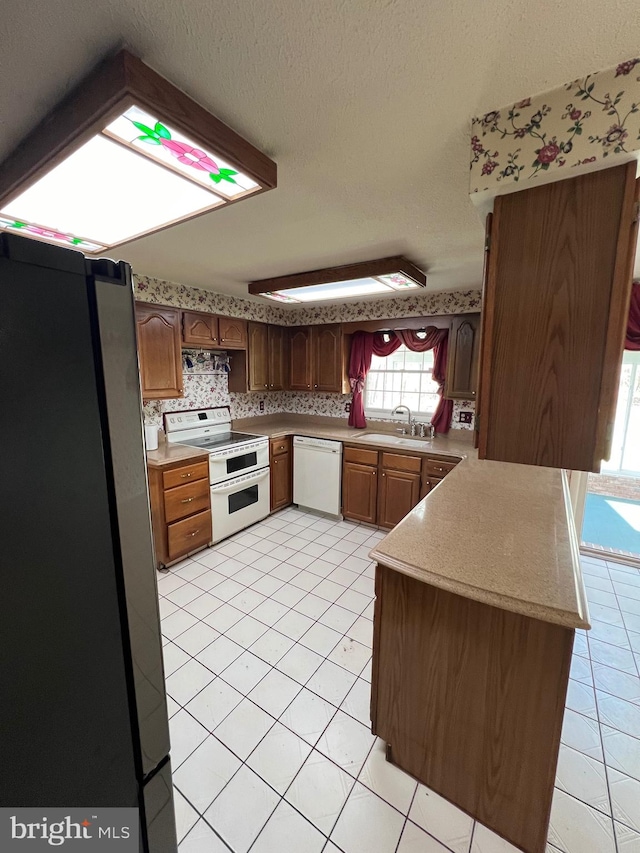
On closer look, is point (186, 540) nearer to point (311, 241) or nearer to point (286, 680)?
point (286, 680)

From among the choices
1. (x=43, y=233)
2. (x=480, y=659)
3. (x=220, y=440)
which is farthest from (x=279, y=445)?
(x=480, y=659)

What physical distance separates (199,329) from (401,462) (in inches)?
91.3

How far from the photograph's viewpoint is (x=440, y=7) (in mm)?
716

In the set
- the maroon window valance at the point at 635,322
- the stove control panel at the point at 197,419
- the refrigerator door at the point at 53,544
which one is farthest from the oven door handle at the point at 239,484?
the maroon window valance at the point at 635,322

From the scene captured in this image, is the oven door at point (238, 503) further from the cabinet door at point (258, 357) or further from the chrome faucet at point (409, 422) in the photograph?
the chrome faucet at point (409, 422)

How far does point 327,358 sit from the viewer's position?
4.06m

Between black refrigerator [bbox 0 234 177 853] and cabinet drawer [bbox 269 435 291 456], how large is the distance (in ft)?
10.4

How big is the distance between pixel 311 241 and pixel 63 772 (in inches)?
89.5

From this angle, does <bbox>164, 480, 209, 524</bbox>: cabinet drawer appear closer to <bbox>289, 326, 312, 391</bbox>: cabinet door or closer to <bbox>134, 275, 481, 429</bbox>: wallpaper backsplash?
<bbox>134, 275, 481, 429</bbox>: wallpaper backsplash

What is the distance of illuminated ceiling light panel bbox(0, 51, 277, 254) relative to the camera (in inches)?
34.0

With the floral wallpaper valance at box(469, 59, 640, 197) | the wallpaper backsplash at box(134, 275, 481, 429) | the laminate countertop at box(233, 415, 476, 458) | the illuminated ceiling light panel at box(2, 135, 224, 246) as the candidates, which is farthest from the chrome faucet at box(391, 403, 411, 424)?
the illuminated ceiling light panel at box(2, 135, 224, 246)

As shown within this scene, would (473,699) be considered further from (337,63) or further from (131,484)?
(337,63)

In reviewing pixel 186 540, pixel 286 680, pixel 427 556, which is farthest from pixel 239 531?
pixel 427 556

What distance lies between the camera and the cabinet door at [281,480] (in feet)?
12.8
